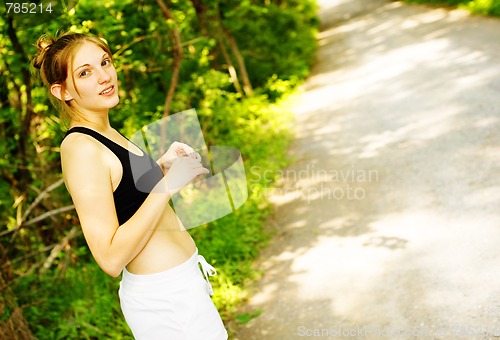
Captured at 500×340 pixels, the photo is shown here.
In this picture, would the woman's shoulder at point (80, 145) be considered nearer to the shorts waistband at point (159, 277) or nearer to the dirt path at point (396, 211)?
the shorts waistband at point (159, 277)

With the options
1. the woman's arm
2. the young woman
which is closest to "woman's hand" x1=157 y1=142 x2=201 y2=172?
the young woman

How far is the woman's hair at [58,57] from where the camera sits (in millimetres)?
1928

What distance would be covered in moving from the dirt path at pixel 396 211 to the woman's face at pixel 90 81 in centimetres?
277

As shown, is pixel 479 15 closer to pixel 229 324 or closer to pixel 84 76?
pixel 229 324

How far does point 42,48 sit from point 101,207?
0.72 m

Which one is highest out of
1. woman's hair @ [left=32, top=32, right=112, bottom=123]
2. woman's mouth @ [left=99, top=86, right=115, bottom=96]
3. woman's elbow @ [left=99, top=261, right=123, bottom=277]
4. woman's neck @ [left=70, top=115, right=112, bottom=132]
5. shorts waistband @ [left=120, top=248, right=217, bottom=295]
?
woman's hair @ [left=32, top=32, right=112, bottom=123]

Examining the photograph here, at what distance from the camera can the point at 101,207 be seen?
1.76 meters

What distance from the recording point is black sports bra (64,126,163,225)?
188 cm

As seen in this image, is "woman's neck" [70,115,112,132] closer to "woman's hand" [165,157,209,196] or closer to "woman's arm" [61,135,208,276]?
"woman's arm" [61,135,208,276]

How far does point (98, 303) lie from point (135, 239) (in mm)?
3655

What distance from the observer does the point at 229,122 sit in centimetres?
945

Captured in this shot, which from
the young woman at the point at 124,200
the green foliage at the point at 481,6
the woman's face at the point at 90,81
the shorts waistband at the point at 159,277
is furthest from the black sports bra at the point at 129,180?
the green foliage at the point at 481,6

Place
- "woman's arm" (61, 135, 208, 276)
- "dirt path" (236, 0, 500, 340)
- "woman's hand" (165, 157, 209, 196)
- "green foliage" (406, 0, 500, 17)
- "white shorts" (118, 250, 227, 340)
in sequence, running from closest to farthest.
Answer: "woman's arm" (61, 135, 208, 276)
"woman's hand" (165, 157, 209, 196)
"white shorts" (118, 250, 227, 340)
"dirt path" (236, 0, 500, 340)
"green foliage" (406, 0, 500, 17)

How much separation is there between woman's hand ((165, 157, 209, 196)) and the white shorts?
0.38m
